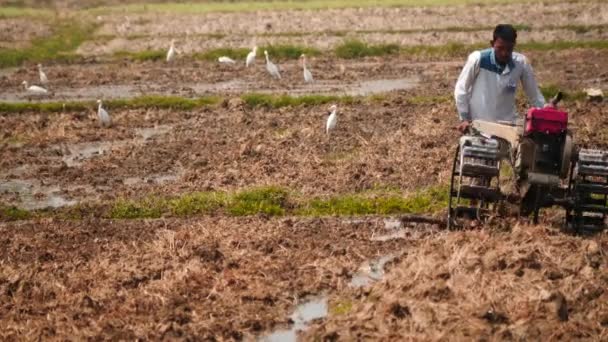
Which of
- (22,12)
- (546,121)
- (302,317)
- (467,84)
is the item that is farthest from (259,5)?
(302,317)

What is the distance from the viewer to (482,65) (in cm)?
848

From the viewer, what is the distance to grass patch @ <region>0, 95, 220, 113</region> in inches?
707

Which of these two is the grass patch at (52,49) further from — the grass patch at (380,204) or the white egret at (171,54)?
the grass patch at (380,204)

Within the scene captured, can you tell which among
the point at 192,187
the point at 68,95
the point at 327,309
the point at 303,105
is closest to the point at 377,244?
the point at 327,309

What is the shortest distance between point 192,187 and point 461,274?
529 centimetres

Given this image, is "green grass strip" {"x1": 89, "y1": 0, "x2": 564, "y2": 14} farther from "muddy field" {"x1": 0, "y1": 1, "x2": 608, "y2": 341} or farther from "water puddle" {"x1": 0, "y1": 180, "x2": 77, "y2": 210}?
"water puddle" {"x1": 0, "y1": 180, "x2": 77, "y2": 210}

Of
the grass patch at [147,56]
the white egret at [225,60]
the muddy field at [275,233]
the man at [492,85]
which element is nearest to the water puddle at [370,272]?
the muddy field at [275,233]

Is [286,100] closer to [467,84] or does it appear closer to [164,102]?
[164,102]

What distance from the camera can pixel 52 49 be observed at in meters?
28.5

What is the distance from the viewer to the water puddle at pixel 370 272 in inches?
317

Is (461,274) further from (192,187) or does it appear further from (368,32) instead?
(368,32)

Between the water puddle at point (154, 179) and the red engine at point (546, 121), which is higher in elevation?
the red engine at point (546, 121)

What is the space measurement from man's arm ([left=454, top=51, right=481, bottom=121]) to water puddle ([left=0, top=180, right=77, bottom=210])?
5.43 m

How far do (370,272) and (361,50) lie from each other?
1694 centimetres
